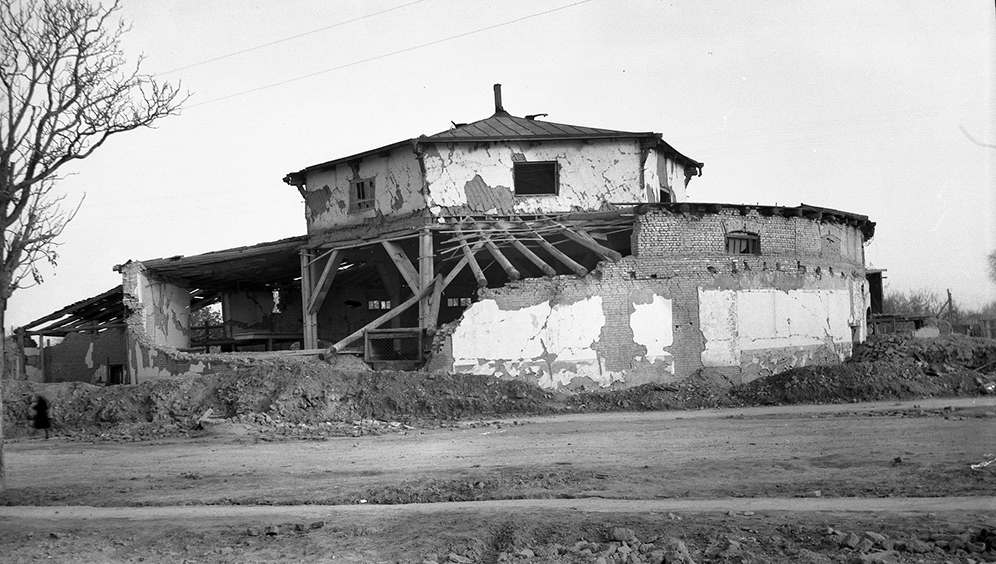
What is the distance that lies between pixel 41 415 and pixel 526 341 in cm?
1168

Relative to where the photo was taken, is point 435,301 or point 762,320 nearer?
point 762,320

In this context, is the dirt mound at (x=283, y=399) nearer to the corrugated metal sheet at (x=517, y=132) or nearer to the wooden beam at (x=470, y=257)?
the wooden beam at (x=470, y=257)

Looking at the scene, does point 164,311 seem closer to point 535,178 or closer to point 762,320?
point 535,178

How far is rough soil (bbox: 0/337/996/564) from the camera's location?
8.91 meters

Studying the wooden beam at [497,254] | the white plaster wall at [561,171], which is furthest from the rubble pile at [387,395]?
the white plaster wall at [561,171]

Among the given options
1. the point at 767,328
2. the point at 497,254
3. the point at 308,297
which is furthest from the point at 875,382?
the point at 308,297

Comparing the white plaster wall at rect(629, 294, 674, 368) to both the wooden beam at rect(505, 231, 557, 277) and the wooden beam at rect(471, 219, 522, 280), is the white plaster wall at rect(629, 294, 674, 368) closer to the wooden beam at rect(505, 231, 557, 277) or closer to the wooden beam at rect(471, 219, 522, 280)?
the wooden beam at rect(505, 231, 557, 277)

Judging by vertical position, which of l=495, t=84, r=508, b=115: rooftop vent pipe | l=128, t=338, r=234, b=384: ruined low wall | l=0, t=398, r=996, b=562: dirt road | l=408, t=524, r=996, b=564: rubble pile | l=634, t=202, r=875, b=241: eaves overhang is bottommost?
l=408, t=524, r=996, b=564: rubble pile

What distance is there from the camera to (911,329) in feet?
113

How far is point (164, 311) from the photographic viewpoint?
93.2 feet

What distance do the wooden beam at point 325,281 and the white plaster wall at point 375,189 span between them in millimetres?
1127

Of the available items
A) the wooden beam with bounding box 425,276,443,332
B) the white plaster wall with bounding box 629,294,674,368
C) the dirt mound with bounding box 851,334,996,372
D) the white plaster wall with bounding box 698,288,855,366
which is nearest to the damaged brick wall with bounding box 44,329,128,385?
the wooden beam with bounding box 425,276,443,332

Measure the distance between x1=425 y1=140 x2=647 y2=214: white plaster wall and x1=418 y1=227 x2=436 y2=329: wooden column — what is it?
86 centimetres

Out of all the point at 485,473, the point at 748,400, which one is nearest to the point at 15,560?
the point at 485,473
